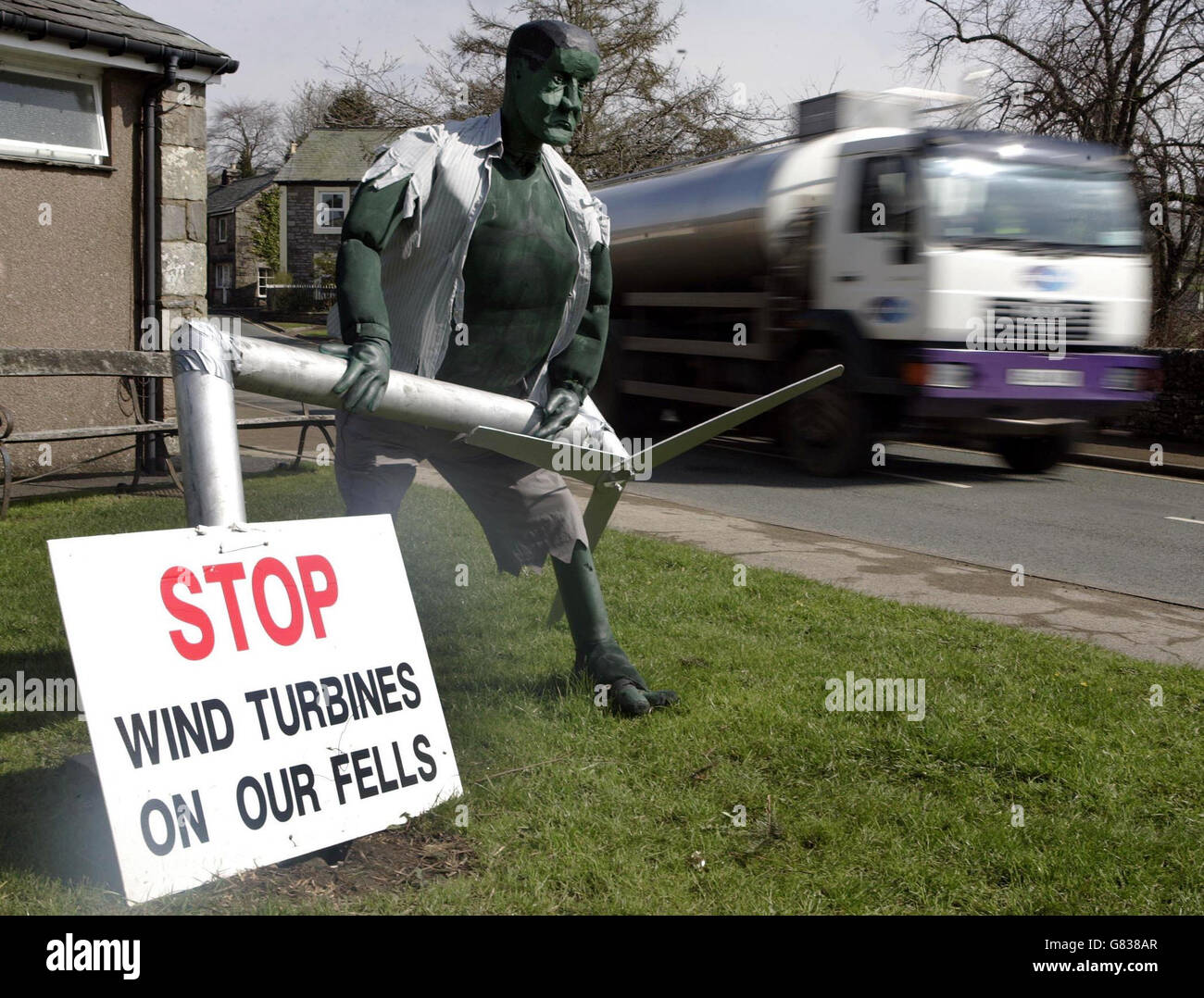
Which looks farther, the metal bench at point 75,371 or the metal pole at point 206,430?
the metal bench at point 75,371

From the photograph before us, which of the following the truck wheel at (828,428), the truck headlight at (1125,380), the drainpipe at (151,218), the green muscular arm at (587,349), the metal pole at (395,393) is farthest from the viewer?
the truck wheel at (828,428)

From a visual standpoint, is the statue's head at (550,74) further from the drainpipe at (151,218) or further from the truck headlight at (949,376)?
the drainpipe at (151,218)

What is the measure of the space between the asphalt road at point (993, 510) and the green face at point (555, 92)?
15.1ft

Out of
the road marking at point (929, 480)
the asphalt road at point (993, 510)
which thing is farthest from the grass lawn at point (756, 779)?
the road marking at point (929, 480)

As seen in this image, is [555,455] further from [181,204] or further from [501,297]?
[181,204]

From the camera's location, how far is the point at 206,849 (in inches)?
97.8

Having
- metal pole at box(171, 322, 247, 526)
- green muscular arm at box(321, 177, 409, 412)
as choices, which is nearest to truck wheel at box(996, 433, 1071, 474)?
green muscular arm at box(321, 177, 409, 412)

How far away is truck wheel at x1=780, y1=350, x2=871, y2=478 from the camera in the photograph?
11.1 m

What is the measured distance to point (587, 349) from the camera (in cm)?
401

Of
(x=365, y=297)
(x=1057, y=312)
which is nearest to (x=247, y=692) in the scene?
(x=365, y=297)

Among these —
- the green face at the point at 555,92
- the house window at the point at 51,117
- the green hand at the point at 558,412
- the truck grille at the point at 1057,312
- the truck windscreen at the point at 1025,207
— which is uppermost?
the house window at the point at 51,117

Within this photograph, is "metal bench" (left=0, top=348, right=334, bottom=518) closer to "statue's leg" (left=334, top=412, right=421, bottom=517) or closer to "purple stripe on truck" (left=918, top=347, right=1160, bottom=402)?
"statue's leg" (left=334, top=412, right=421, bottom=517)

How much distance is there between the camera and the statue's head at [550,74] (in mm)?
3518

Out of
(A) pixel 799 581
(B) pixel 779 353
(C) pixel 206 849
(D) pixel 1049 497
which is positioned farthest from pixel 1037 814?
(B) pixel 779 353
